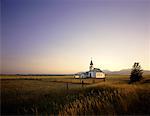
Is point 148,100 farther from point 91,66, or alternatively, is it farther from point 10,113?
point 91,66

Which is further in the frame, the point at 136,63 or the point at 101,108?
the point at 136,63

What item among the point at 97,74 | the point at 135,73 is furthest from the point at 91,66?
the point at 135,73

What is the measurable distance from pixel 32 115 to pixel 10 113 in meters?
2.05

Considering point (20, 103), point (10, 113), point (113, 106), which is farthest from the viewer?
point (20, 103)

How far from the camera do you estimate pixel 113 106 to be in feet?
19.3

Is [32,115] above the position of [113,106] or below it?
below

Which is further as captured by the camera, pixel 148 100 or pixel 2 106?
pixel 2 106

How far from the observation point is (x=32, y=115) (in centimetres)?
784

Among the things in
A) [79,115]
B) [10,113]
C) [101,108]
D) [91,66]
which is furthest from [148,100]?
[91,66]

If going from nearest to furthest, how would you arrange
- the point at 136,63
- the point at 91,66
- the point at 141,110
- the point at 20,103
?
the point at 141,110, the point at 20,103, the point at 136,63, the point at 91,66

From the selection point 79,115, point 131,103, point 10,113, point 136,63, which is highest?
point 136,63

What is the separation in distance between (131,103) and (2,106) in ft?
27.1

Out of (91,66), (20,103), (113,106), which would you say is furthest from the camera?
(91,66)

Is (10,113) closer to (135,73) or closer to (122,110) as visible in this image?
(122,110)
